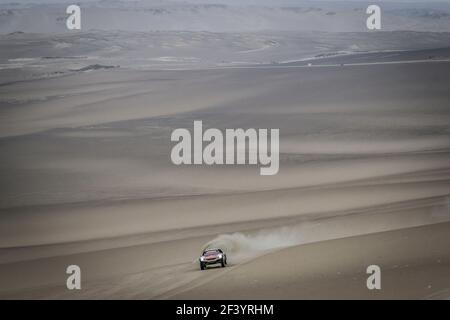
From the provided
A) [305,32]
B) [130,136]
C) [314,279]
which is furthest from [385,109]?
[314,279]

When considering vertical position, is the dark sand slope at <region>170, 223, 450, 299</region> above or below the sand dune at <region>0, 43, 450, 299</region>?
below

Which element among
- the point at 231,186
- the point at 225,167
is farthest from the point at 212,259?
the point at 225,167

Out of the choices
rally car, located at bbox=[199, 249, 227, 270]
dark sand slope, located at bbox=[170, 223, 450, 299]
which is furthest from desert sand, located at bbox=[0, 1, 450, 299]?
rally car, located at bbox=[199, 249, 227, 270]

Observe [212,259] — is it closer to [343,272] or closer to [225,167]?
[343,272]

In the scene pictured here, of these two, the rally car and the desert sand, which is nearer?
the rally car

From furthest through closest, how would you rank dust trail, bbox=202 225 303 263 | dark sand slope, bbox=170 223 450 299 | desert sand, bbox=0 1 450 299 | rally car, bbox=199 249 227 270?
1. dust trail, bbox=202 225 303 263
2. desert sand, bbox=0 1 450 299
3. rally car, bbox=199 249 227 270
4. dark sand slope, bbox=170 223 450 299

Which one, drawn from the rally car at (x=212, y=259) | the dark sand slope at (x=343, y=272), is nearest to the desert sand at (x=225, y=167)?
the dark sand slope at (x=343, y=272)

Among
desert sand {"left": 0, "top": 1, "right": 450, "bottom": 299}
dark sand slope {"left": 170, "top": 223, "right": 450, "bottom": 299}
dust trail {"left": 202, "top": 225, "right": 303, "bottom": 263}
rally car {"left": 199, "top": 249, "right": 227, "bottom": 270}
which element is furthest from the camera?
dust trail {"left": 202, "top": 225, "right": 303, "bottom": 263}

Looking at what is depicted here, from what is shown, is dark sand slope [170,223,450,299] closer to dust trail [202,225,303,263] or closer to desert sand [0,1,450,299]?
desert sand [0,1,450,299]
